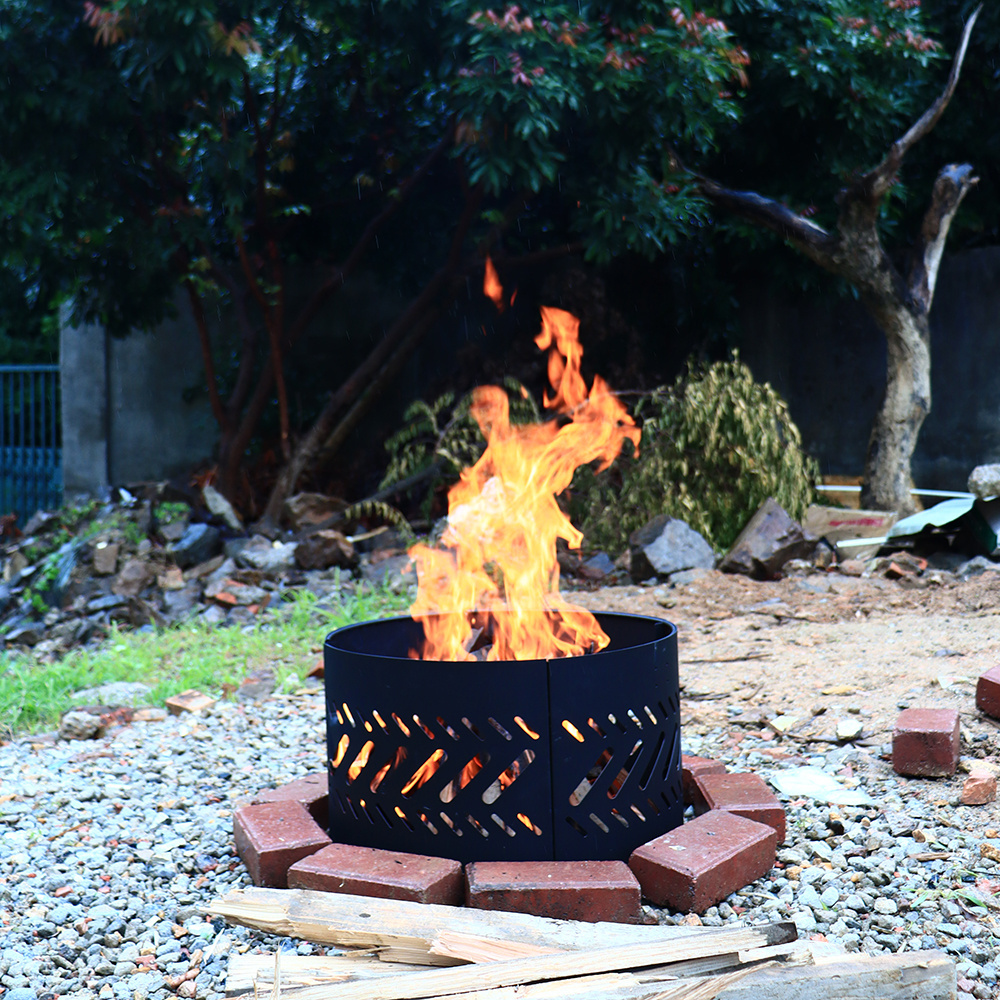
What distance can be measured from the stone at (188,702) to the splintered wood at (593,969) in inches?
88.2

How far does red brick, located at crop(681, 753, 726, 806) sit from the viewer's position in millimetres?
2625

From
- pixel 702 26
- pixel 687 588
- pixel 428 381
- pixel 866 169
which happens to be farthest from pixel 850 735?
pixel 428 381

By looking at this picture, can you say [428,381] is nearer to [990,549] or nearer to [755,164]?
[755,164]

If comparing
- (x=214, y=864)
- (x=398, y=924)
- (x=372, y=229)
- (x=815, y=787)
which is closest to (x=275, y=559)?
(x=372, y=229)

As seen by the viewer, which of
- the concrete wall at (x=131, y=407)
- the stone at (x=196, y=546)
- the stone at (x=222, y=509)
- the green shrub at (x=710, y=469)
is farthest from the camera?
the concrete wall at (x=131, y=407)

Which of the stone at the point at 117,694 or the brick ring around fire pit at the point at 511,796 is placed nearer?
the brick ring around fire pit at the point at 511,796

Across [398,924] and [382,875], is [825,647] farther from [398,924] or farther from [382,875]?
[398,924]

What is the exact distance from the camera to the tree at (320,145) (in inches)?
244

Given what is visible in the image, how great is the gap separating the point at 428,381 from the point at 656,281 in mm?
2325

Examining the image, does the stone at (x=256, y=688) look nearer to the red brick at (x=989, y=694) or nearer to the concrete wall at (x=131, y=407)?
the red brick at (x=989, y=694)

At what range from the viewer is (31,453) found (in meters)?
11.0

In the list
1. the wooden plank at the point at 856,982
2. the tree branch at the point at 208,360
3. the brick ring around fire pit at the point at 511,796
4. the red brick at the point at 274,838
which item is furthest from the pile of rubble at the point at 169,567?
the wooden plank at the point at 856,982

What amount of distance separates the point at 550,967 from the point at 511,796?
0.50 m

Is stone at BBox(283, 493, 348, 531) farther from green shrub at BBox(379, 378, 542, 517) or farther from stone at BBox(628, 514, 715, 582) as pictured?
stone at BBox(628, 514, 715, 582)
